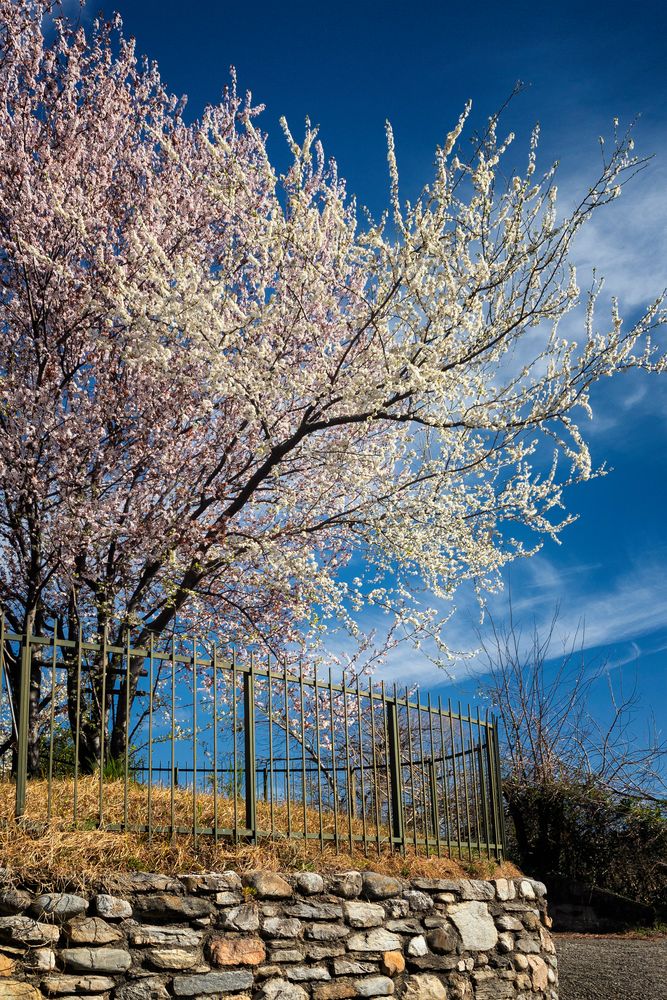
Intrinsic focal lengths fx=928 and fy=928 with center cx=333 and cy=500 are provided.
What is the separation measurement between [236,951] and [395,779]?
102 inches

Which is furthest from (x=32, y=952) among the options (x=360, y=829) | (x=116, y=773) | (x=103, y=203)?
(x=103, y=203)

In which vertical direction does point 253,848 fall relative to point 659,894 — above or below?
above

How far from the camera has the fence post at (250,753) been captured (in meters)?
6.78

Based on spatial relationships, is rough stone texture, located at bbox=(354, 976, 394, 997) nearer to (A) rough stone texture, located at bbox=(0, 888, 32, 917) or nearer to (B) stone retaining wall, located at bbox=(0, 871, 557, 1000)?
(B) stone retaining wall, located at bbox=(0, 871, 557, 1000)

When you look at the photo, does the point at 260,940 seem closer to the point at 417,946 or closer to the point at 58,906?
the point at 58,906

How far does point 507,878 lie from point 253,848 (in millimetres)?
3566

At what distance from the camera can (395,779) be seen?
8289 mm

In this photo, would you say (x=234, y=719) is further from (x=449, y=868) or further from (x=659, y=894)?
(x=659, y=894)

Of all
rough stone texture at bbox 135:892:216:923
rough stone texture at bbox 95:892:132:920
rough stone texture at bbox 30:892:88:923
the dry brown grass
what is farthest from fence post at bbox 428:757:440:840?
rough stone texture at bbox 30:892:88:923

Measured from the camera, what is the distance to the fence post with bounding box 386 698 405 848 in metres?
8.23

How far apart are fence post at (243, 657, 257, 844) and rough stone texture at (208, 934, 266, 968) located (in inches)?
30.3

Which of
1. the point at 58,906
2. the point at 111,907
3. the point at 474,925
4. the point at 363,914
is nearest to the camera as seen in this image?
the point at 58,906

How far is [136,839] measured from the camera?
20.2 feet

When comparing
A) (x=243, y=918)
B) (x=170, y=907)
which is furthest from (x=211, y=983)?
(x=170, y=907)
